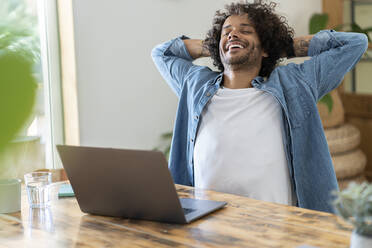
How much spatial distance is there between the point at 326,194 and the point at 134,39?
163cm

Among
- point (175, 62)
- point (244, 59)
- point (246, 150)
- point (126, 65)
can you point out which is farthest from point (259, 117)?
point (126, 65)

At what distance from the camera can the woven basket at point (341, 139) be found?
3.50 m

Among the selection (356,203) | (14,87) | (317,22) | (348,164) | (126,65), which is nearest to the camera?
(14,87)

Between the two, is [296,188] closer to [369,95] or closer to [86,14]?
[86,14]

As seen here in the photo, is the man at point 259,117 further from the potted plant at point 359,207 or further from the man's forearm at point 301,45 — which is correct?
the potted plant at point 359,207

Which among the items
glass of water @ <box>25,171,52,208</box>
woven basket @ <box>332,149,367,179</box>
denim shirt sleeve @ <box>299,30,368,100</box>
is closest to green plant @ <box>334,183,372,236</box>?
glass of water @ <box>25,171,52,208</box>

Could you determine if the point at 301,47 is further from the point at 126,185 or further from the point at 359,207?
the point at 359,207

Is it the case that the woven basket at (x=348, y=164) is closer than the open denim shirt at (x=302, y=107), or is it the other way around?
the open denim shirt at (x=302, y=107)

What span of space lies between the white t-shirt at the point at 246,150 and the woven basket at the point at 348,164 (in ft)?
5.66

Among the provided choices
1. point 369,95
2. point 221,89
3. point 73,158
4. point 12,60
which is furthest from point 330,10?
point 12,60

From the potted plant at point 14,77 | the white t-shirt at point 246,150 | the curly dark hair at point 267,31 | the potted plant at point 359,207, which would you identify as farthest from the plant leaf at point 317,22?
the potted plant at point 14,77

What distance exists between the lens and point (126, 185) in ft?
3.93

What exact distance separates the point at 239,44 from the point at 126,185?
98 centimetres

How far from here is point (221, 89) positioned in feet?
6.47
